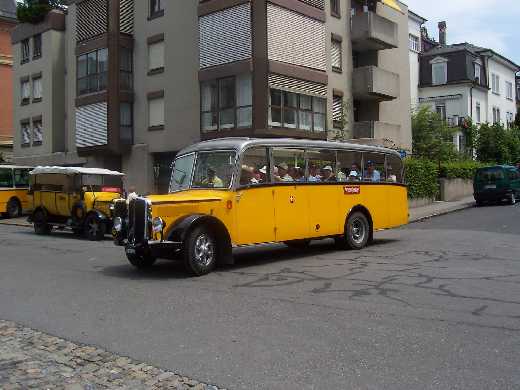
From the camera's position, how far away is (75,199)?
19000 mm

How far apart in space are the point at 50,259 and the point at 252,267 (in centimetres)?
472

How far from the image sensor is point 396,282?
8875 mm

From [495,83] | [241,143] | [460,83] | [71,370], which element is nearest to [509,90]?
[495,83]

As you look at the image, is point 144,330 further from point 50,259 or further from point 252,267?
point 50,259

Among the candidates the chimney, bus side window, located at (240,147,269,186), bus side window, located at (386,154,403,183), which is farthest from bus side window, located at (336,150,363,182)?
the chimney

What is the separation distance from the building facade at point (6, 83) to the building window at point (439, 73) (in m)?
34.1

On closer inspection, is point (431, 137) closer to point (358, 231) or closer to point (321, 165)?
point (358, 231)

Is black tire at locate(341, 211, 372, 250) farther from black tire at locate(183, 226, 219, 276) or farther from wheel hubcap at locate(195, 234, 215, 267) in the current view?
wheel hubcap at locate(195, 234, 215, 267)

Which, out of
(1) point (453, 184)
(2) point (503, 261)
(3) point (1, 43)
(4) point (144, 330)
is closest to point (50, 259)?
(4) point (144, 330)

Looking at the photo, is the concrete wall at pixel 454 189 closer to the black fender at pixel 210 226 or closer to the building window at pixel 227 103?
the building window at pixel 227 103

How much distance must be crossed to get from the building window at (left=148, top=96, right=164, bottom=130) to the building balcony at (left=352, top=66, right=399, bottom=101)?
32.9ft

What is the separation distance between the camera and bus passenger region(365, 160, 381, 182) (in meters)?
13.9

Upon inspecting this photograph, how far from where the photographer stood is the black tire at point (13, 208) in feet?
90.1

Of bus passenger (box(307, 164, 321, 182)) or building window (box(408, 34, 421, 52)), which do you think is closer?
bus passenger (box(307, 164, 321, 182))
